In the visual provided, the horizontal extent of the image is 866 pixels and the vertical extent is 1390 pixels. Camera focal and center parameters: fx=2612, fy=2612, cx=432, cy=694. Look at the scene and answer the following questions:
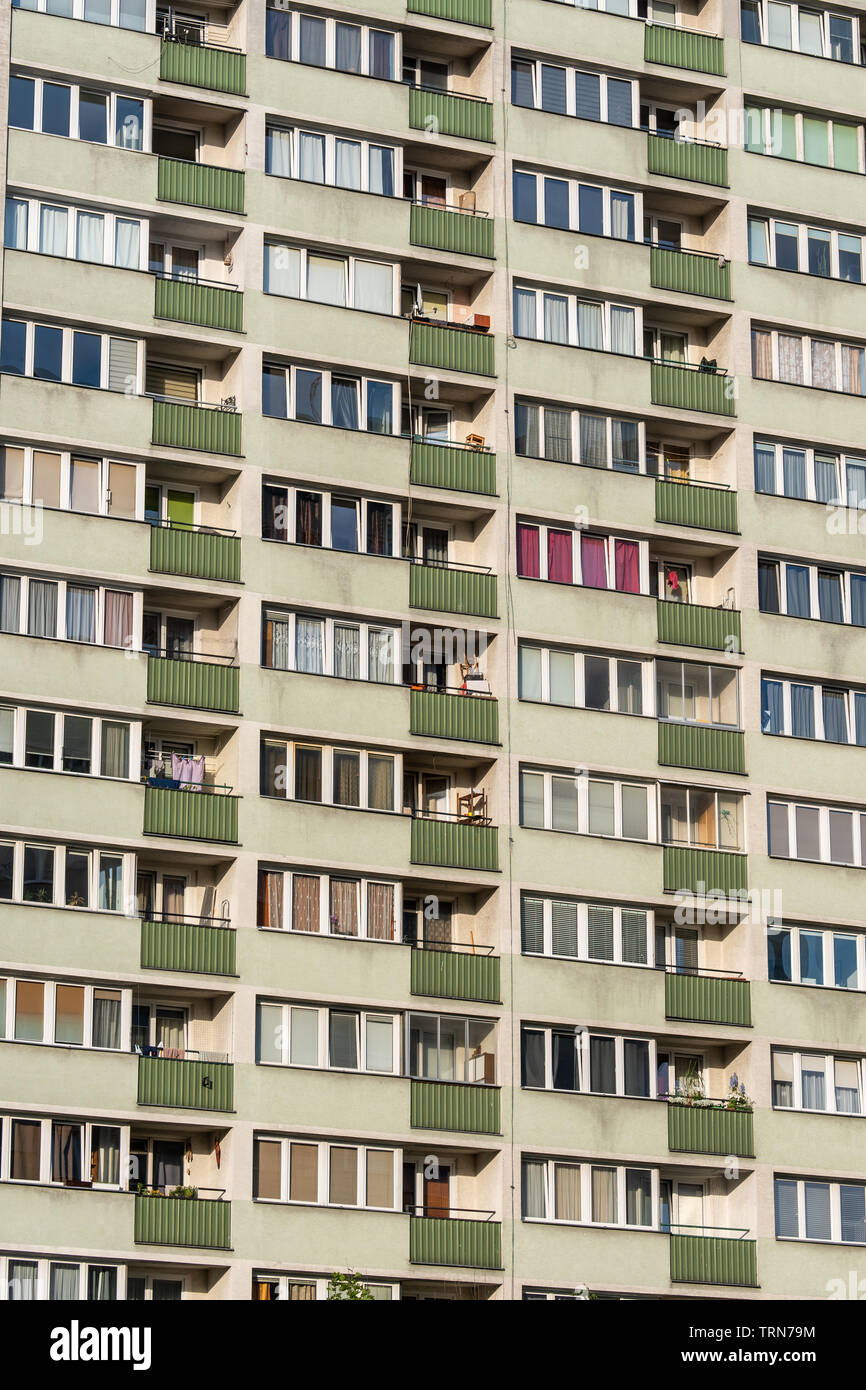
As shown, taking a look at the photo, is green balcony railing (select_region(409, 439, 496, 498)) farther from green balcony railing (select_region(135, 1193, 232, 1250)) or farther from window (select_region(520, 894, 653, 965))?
green balcony railing (select_region(135, 1193, 232, 1250))

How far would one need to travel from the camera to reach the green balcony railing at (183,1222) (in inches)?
2379

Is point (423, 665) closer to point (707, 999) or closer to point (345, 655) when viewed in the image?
point (345, 655)

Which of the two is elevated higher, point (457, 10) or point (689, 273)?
point (457, 10)

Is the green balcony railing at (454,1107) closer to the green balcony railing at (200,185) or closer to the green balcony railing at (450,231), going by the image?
the green balcony railing at (450,231)

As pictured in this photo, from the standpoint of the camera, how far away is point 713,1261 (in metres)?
65.9

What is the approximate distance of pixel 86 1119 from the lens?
6088 cm

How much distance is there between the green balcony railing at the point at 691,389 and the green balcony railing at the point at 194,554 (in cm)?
1385

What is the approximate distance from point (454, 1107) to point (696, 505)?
1850 cm

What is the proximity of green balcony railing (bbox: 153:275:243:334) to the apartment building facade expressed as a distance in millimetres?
106

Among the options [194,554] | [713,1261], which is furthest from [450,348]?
[713,1261]

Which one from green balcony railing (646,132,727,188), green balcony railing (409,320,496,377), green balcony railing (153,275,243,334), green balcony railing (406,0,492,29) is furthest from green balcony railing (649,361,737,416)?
green balcony railing (153,275,243,334)

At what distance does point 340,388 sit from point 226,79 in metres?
8.81

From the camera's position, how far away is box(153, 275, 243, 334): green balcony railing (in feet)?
220

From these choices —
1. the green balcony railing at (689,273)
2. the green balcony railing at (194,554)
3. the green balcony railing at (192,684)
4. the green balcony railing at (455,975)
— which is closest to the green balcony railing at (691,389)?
the green balcony railing at (689,273)
